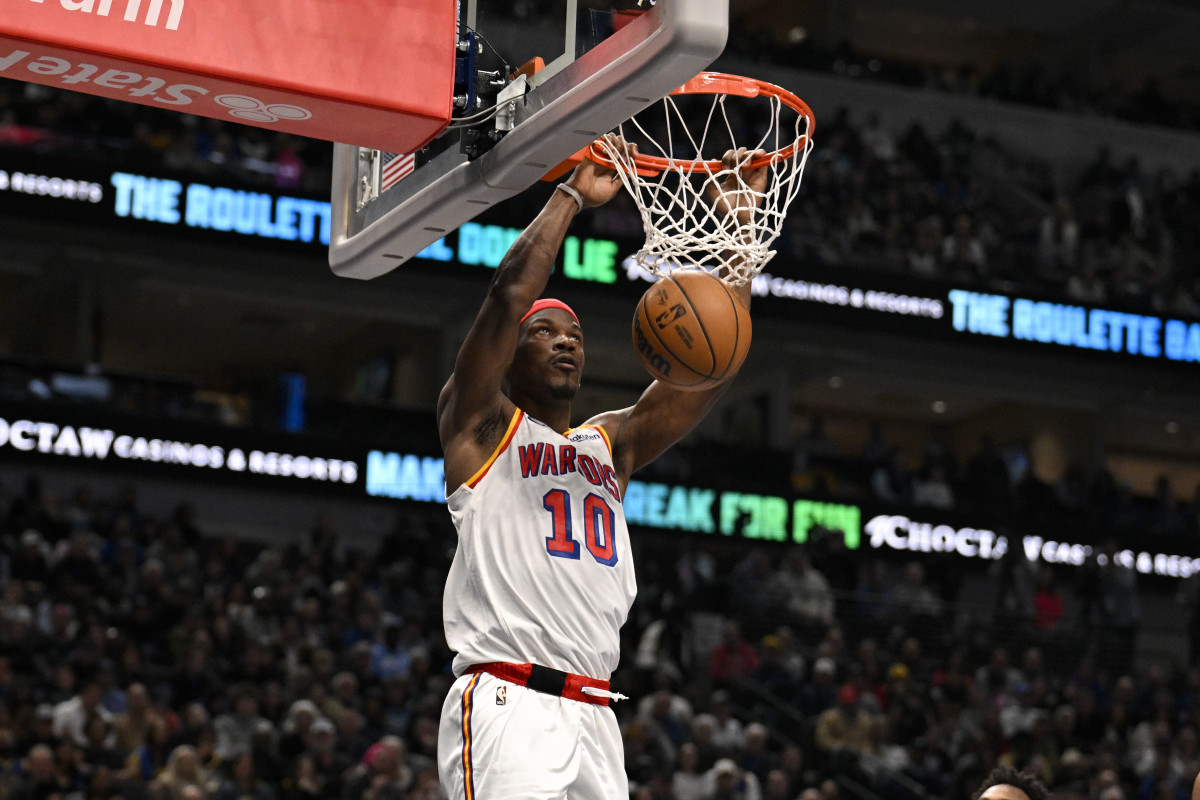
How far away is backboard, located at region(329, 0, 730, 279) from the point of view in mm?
3594

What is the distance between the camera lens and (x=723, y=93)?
501 cm

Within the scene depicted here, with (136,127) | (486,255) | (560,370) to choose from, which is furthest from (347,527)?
(560,370)

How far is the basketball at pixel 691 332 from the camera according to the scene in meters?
4.69


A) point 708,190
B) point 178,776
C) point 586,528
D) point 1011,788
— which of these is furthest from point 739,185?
point 178,776

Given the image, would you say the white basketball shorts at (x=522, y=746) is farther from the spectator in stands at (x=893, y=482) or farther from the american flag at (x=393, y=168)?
the spectator in stands at (x=893, y=482)

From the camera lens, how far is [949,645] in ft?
57.0

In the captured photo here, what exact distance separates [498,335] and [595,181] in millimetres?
620

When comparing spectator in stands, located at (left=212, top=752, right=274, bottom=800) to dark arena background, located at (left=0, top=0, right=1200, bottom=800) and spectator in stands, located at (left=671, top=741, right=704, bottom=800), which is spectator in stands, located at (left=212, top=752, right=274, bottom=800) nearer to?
dark arena background, located at (left=0, top=0, right=1200, bottom=800)

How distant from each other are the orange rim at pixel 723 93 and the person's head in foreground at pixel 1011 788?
7.02ft

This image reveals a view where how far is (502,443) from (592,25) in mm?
1367

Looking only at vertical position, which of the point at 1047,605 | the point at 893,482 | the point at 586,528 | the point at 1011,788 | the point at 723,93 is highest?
the point at 723,93

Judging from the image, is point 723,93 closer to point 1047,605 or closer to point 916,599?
point 916,599

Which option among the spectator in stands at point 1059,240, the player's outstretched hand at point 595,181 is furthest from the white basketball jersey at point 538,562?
the spectator in stands at point 1059,240

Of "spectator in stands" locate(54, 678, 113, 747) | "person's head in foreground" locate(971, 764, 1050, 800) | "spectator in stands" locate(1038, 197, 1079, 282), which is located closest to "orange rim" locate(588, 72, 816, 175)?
"person's head in foreground" locate(971, 764, 1050, 800)
